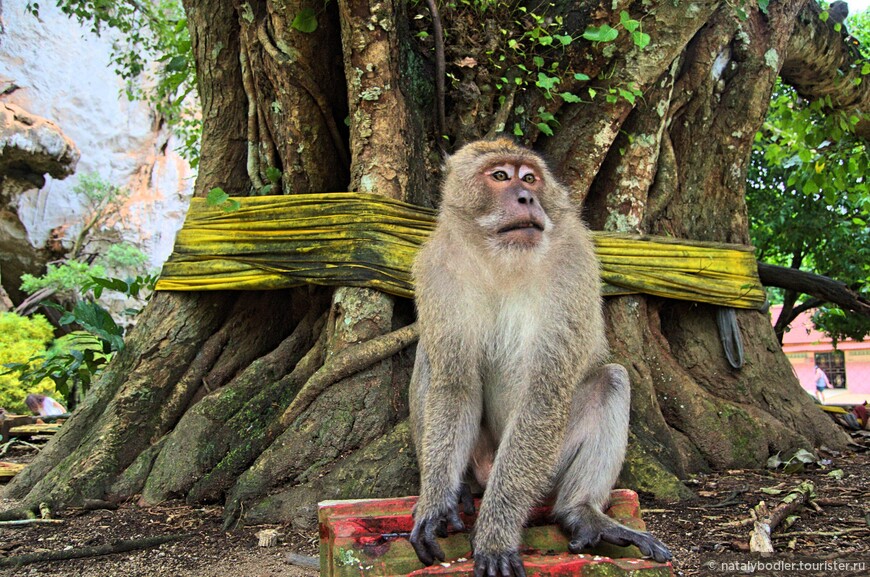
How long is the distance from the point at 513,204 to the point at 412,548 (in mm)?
1289

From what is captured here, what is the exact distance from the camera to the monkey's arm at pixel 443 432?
95.7 inches

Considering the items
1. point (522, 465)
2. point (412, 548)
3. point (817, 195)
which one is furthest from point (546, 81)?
point (817, 195)

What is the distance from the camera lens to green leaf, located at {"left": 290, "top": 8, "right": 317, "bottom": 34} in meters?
3.60

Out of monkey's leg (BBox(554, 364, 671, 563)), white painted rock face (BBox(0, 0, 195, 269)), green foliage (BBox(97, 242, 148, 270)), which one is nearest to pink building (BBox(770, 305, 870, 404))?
green foliage (BBox(97, 242, 148, 270))

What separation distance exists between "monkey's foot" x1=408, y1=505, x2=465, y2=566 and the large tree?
2.72 feet

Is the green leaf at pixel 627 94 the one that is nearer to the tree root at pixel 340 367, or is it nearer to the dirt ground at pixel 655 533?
the tree root at pixel 340 367

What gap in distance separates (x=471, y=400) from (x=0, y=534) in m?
2.20

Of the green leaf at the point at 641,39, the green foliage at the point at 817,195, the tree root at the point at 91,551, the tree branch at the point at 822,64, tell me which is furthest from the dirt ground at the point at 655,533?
the tree branch at the point at 822,64

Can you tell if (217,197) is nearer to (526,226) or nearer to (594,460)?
(526,226)

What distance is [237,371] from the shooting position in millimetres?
4160

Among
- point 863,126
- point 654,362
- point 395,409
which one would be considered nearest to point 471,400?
point 395,409

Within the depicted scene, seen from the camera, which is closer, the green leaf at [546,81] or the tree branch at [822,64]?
the green leaf at [546,81]

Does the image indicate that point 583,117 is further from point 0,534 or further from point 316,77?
point 0,534

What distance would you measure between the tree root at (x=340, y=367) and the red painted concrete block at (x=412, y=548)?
1.00m
